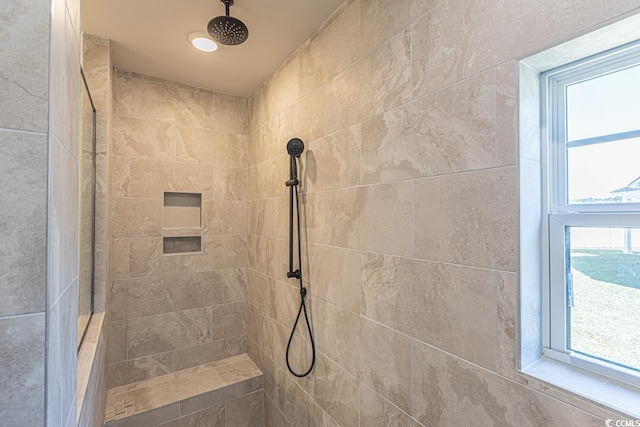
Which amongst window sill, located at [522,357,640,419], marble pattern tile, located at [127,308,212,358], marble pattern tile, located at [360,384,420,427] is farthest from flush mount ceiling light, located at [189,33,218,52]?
window sill, located at [522,357,640,419]

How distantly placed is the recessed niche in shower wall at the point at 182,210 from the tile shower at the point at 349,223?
65mm

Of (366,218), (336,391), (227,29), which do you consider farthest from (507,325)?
(227,29)

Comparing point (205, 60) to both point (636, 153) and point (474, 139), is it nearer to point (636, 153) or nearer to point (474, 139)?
point (474, 139)

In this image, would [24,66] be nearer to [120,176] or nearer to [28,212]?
[28,212]

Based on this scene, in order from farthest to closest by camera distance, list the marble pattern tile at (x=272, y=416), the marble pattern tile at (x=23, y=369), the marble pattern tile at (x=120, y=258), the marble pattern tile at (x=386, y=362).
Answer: the marble pattern tile at (x=120, y=258) < the marble pattern tile at (x=272, y=416) < the marble pattern tile at (x=386, y=362) < the marble pattern tile at (x=23, y=369)

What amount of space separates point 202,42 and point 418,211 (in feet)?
5.60

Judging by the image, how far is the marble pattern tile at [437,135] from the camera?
0.95 meters

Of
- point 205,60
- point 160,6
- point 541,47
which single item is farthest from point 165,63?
point 541,47

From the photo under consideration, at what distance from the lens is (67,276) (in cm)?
81

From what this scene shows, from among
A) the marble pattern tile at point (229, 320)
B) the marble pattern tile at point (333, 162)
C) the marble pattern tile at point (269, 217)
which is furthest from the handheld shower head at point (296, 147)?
the marble pattern tile at point (229, 320)

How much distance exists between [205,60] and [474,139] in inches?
76.2

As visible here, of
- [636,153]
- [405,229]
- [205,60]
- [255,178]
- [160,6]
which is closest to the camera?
Answer: [636,153]

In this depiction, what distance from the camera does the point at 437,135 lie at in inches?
42.7

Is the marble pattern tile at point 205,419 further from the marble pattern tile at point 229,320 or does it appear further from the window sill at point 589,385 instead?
the window sill at point 589,385
